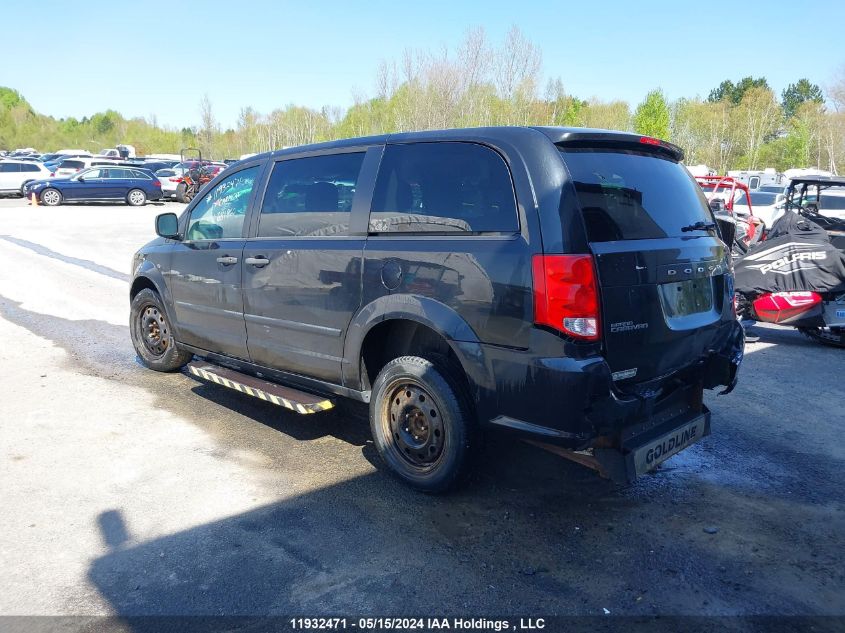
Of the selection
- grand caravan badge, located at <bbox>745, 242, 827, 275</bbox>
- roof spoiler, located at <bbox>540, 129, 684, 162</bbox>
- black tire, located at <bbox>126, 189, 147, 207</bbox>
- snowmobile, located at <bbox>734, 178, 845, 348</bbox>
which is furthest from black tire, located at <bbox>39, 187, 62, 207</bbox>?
roof spoiler, located at <bbox>540, 129, 684, 162</bbox>

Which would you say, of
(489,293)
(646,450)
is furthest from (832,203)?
(489,293)

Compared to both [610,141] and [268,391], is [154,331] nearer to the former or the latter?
[268,391]

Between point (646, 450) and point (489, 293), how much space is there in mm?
1137

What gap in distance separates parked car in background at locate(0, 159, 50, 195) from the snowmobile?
32.8 m

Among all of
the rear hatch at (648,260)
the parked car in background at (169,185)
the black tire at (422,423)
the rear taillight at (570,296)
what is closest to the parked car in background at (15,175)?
the parked car in background at (169,185)

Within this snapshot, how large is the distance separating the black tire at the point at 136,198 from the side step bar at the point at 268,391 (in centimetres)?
2638

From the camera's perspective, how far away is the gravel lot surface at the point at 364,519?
300 centimetres

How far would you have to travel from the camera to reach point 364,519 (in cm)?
367

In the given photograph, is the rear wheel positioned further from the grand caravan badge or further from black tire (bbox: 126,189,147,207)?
black tire (bbox: 126,189,147,207)

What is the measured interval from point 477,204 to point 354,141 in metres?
1.23

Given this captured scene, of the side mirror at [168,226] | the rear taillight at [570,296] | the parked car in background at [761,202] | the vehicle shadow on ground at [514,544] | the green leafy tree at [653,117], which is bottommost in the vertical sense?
the vehicle shadow on ground at [514,544]

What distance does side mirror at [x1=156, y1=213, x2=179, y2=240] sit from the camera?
565 cm

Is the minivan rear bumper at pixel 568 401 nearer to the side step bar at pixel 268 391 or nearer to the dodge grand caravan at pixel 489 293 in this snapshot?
the dodge grand caravan at pixel 489 293

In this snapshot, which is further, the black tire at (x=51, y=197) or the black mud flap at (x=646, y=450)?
the black tire at (x=51, y=197)
